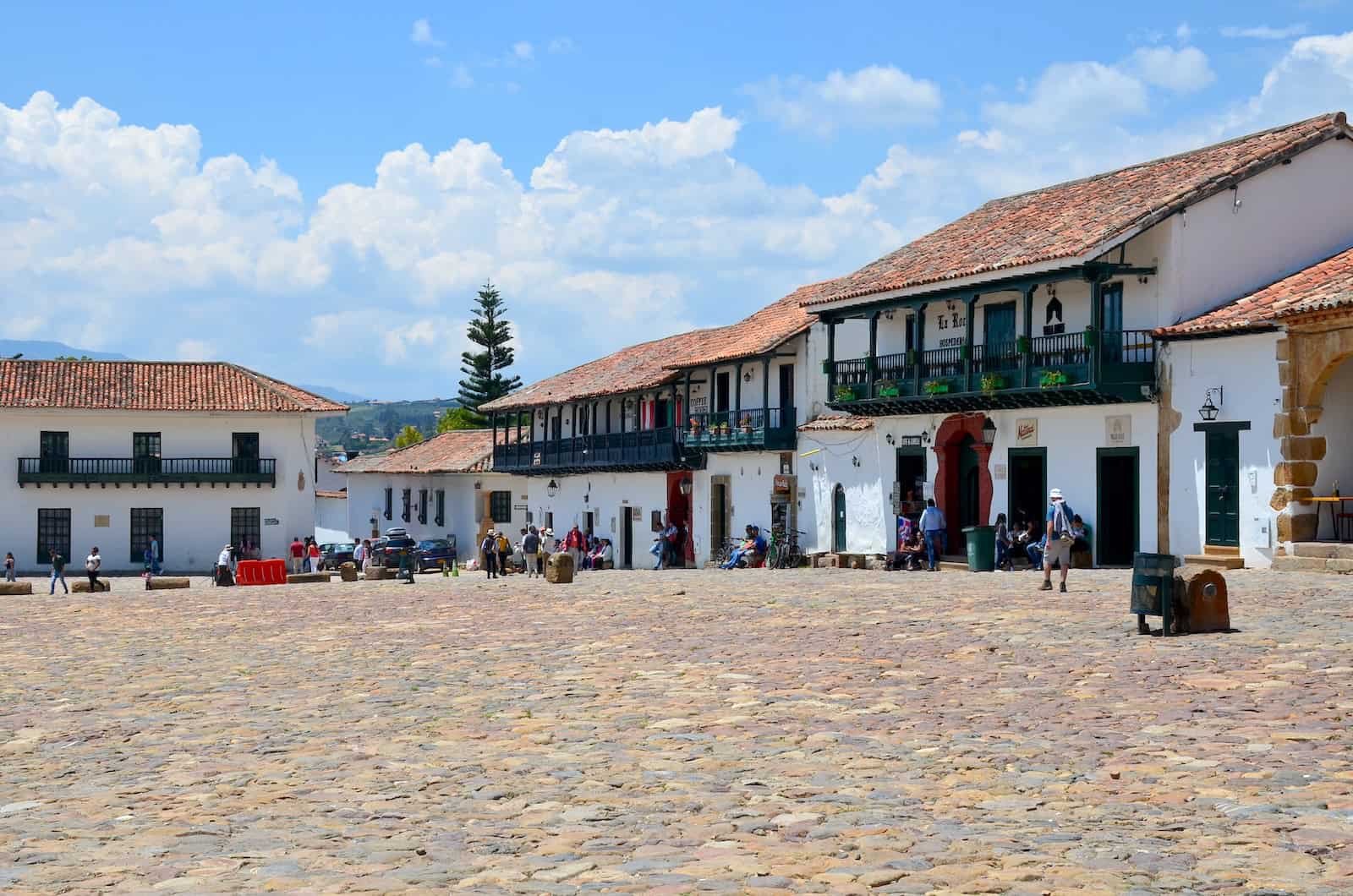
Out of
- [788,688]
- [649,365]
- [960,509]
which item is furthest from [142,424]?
[788,688]

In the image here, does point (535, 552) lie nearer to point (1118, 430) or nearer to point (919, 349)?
point (919, 349)

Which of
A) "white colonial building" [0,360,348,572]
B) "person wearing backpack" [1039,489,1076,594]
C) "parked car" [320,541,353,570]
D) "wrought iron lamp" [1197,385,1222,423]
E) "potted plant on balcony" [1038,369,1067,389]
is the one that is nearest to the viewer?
"person wearing backpack" [1039,489,1076,594]

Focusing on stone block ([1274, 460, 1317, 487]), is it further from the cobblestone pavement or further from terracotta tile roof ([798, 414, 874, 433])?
terracotta tile roof ([798, 414, 874, 433])

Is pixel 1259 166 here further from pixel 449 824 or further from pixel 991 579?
pixel 449 824

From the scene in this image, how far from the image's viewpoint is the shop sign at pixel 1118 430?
1093 inches

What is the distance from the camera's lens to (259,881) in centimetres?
662

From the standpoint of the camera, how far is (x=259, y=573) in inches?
1478

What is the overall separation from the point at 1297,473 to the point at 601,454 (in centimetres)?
2748

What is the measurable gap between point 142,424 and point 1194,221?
37.6 meters

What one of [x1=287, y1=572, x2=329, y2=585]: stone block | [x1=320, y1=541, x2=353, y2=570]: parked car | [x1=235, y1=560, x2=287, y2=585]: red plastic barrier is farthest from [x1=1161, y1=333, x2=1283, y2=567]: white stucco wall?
[x1=320, y1=541, x2=353, y2=570]: parked car

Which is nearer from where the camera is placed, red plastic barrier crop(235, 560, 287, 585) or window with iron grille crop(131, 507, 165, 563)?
red plastic barrier crop(235, 560, 287, 585)

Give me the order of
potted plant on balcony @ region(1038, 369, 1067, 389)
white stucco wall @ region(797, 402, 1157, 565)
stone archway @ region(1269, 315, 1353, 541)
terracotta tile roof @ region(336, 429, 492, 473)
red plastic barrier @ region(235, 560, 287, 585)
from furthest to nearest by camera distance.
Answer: terracotta tile roof @ region(336, 429, 492, 473), red plastic barrier @ region(235, 560, 287, 585), potted plant on balcony @ region(1038, 369, 1067, 389), white stucco wall @ region(797, 402, 1157, 565), stone archway @ region(1269, 315, 1353, 541)

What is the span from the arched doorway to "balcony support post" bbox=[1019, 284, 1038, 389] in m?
8.11

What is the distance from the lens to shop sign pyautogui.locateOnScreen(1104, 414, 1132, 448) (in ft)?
91.0
